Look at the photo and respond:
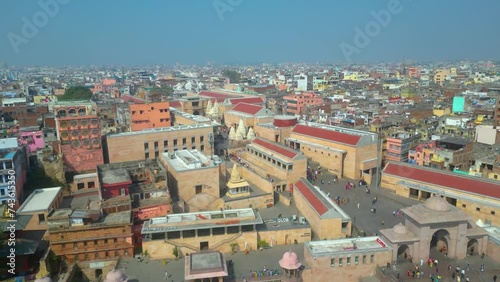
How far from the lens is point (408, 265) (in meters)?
27.2

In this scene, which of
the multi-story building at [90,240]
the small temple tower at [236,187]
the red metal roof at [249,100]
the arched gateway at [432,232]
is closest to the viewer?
the arched gateway at [432,232]

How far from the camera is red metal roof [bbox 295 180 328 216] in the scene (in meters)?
32.5

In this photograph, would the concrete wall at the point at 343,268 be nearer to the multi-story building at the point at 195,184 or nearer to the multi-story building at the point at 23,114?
the multi-story building at the point at 195,184

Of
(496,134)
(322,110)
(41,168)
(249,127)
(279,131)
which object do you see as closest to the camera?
(41,168)

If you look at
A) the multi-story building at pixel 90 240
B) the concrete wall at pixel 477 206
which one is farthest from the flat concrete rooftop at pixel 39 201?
the concrete wall at pixel 477 206

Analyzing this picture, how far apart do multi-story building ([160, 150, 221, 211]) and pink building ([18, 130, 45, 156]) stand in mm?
26324

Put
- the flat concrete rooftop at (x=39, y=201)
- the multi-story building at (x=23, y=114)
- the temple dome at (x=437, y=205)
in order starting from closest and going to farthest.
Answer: the temple dome at (x=437, y=205)
the flat concrete rooftop at (x=39, y=201)
the multi-story building at (x=23, y=114)

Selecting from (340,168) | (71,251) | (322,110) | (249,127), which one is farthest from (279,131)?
(71,251)

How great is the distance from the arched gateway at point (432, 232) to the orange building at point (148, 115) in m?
43.3

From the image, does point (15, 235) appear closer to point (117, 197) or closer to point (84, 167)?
point (117, 197)

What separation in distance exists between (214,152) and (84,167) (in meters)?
18.4

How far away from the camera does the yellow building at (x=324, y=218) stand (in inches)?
1244

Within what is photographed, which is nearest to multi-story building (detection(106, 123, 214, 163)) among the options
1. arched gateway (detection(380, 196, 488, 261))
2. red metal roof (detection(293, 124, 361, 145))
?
red metal roof (detection(293, 124, 361, 145))

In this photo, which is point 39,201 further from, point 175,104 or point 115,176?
point 175,104
